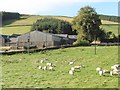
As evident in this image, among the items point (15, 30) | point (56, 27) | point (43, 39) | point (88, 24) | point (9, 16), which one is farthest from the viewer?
point (9, 16)

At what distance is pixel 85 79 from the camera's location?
2012 cm

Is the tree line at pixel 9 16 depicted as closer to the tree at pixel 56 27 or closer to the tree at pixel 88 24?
the tree at pixel 56 27

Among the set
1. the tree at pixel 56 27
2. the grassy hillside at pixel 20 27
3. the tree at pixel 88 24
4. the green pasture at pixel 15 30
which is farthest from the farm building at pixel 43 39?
the green pasture at pixel 15 30

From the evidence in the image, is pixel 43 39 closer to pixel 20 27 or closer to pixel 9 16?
pixel 20 27

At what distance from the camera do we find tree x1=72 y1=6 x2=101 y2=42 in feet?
275

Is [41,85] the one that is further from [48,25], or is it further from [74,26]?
[48,25]

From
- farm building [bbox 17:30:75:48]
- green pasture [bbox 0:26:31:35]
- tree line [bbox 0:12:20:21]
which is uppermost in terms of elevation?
tree line [bbox 0:12:20:21]

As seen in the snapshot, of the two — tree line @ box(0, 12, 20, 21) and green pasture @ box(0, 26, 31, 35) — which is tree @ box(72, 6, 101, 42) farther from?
tree line @ box(0, 12, 20, 21)

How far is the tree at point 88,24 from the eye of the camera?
275ft

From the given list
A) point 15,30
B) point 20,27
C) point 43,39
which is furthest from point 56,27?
point 20,27

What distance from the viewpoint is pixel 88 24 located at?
8294 cm

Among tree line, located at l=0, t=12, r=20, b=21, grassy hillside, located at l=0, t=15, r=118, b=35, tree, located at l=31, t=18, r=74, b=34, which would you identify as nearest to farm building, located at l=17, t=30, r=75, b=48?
tree, located at l=31, t=18, r=74, b=34

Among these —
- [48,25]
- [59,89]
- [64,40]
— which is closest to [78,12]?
[64,40]

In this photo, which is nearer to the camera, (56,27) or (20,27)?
(56,27)
